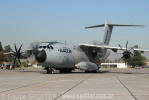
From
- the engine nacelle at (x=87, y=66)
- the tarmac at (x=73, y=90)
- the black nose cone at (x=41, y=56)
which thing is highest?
the black nose cone at (x=41, y=56)

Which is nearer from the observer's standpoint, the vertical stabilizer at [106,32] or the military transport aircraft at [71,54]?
the military transport aircraft at [71,54]

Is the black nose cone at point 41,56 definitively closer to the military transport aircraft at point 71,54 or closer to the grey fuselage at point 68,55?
the military transport aircraft at point 71,54

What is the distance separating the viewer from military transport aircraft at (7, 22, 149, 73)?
32.6m

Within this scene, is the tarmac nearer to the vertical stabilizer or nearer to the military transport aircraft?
the military transport aircraft

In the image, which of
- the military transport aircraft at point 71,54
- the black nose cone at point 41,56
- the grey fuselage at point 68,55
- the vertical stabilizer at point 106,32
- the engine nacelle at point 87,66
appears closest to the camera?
the black nose cone at point 41,56

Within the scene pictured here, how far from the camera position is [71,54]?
119ft

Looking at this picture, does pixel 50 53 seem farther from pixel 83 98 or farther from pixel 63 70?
pixel 83 98

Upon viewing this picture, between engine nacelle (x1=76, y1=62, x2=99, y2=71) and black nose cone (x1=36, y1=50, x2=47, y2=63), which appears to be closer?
black nose cone (x1=36, y1=50, x2=47, y2=63)

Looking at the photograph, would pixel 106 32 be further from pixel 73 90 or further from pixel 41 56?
pixel 73 90

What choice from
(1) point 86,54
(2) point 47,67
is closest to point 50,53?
(2) point 47,67

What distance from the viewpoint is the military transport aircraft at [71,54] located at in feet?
107

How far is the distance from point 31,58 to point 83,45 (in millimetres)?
8482

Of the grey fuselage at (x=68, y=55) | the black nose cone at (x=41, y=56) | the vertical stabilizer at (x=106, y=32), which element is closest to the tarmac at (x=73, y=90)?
the black nose cone at (x=41, y=56)

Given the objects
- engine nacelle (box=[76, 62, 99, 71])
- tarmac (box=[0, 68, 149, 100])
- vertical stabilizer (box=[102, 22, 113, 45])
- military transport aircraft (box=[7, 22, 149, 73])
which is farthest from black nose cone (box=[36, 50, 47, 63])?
vertical stabilizer (box=[102, 22, 113, 45])
